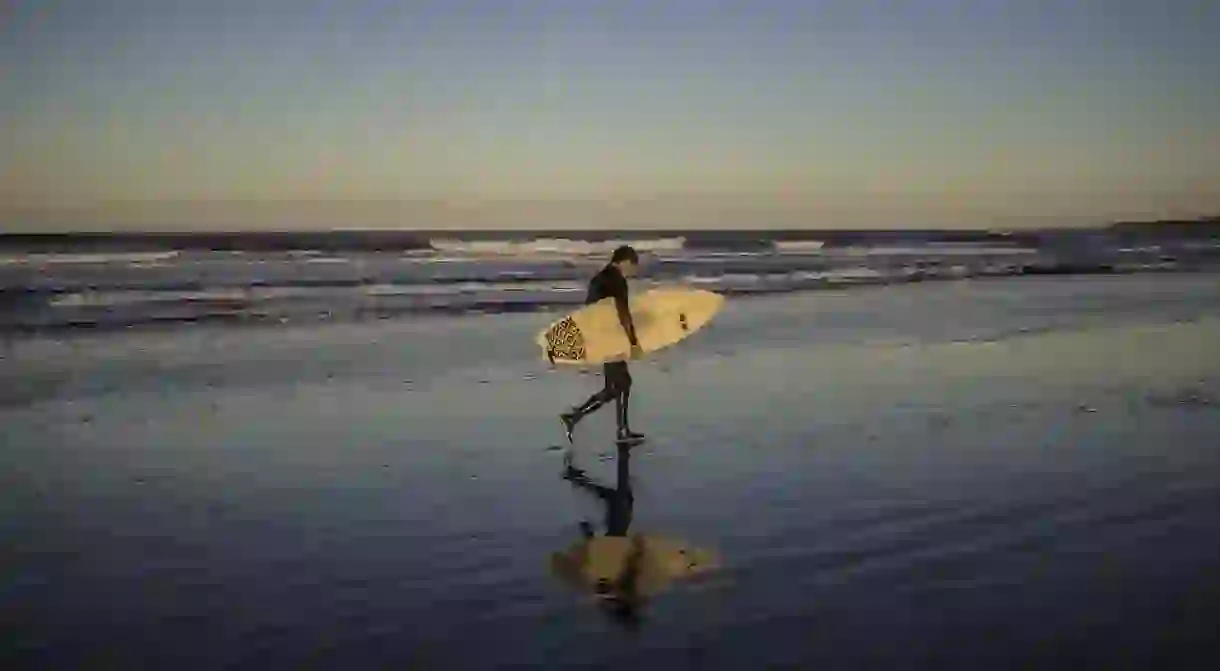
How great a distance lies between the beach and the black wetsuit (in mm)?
329

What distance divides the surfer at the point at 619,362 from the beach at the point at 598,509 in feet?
0.94

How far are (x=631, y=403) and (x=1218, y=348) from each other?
9155 mm

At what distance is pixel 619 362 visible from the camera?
11.0 meters

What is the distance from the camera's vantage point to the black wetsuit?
1092 cm

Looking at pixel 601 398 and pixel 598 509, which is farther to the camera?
pixel 601 398

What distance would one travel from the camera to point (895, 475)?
9.12 m

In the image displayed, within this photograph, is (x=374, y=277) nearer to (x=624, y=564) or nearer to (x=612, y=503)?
(x=612, y=503)

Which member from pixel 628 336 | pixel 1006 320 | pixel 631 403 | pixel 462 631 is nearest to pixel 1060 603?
pixel 462 631

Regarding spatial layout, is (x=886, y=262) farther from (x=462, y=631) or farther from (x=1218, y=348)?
(x=462, y=631)

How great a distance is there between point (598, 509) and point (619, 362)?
2.86 metres

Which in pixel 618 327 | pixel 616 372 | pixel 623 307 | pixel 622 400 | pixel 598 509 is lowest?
pixel 598 509

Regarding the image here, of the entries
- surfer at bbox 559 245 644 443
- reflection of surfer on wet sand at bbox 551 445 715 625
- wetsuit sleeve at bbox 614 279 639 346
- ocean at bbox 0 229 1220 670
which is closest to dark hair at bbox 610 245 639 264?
surfer at bbox 559 245 644 443

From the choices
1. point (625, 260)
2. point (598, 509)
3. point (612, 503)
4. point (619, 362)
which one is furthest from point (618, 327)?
point (598, 509)

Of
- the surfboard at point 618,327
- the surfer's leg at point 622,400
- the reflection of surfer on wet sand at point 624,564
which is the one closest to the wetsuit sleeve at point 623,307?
the surfboard at point 618,327
